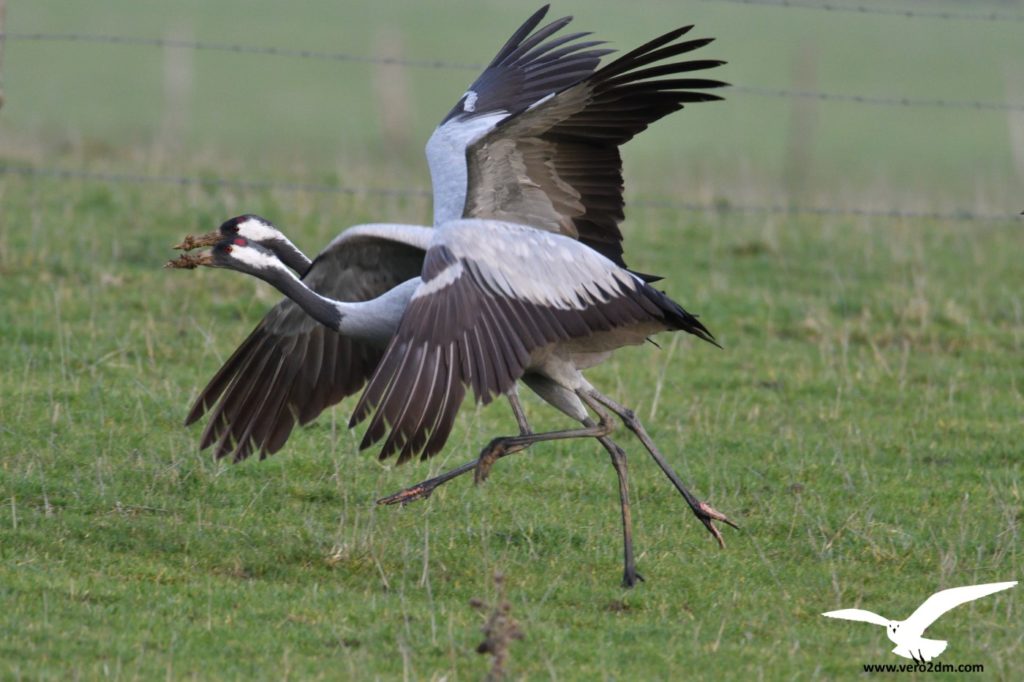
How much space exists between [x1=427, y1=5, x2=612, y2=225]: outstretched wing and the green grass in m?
1.43

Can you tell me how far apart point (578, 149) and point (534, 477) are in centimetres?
163

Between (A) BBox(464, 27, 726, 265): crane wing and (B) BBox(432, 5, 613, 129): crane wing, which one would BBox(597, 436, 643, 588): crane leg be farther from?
(B) BBox(432, 5, 613, 129): crane wing

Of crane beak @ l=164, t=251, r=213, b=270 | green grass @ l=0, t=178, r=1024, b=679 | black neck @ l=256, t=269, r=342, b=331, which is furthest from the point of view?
black neck @ l=256, t=269, r=342, b=331

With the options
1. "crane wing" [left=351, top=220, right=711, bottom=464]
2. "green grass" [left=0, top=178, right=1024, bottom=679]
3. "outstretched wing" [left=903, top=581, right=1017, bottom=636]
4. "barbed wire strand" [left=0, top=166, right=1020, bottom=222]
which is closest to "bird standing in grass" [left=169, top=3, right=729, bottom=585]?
"crane wing" [left=351, top=220, right=711, bottom=464]

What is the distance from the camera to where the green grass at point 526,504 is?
5.36 m

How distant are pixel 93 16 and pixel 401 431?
35454mm

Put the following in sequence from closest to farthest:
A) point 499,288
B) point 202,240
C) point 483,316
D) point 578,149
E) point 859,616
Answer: point 859,616 < point 483,316 < point 499,288 < point 202,240 < point 578,149

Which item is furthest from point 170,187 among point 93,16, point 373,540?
point 93,16

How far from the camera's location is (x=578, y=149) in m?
7.05

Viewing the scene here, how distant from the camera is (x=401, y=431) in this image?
5.54m

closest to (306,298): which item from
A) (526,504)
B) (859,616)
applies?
(526,504)

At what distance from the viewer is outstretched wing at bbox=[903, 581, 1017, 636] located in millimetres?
5559

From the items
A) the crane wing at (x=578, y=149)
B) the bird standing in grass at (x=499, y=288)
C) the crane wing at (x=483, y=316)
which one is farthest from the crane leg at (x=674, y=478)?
the crane wing at (x=578, y=149)

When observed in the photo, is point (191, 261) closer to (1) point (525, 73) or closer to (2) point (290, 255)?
(2) point (290, 255)
